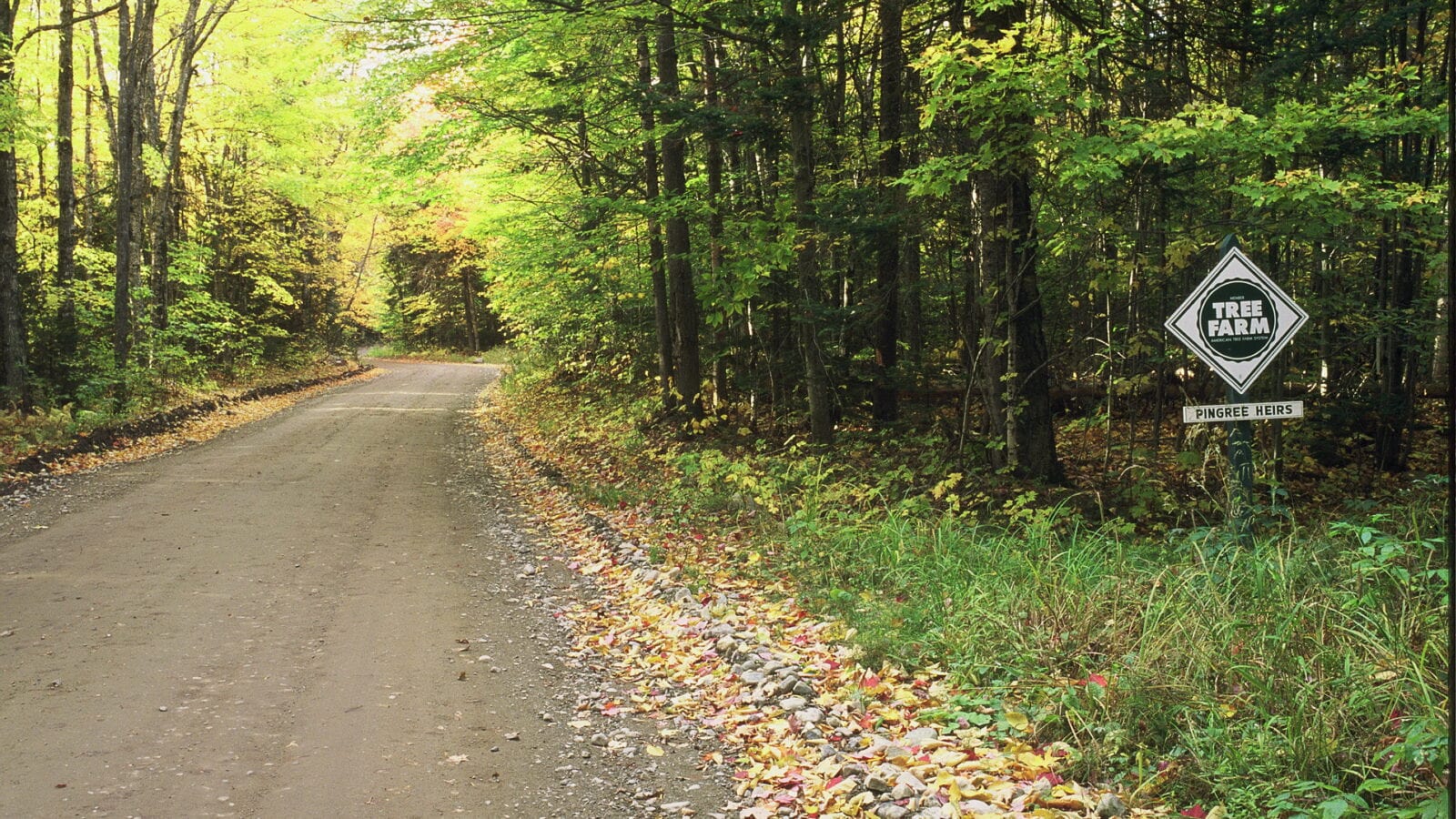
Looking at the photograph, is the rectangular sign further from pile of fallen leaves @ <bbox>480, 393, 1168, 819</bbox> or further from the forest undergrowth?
the forest undergrowth

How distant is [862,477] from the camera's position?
10.4 m

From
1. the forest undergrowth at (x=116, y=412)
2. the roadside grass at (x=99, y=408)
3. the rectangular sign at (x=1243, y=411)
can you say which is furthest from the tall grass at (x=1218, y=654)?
the roadside grass at (x=99, y=408)

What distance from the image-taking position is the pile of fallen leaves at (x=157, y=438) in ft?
42.3

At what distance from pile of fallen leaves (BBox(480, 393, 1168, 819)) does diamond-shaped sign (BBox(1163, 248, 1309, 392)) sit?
274 cm

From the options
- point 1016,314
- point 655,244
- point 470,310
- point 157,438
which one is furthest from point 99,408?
point 470,310

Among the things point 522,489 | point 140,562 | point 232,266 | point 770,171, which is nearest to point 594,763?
point 140,562

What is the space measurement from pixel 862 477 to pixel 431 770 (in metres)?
6.60

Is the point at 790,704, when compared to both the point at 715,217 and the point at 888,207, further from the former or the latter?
the point at 715,217

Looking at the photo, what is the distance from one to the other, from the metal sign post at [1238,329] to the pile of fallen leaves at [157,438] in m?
13.5

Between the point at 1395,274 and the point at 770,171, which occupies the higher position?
the point at 770,171

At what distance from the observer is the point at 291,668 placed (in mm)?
5941

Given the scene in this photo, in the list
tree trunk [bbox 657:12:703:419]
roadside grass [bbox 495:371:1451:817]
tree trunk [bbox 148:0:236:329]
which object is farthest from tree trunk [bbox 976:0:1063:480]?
tree trunk [bbox 148:0:236:329]

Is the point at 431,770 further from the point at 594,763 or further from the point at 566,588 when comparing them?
the point at 566,588

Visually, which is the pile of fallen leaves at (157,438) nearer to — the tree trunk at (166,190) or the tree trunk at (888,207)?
the tree trunk at (166,190)
